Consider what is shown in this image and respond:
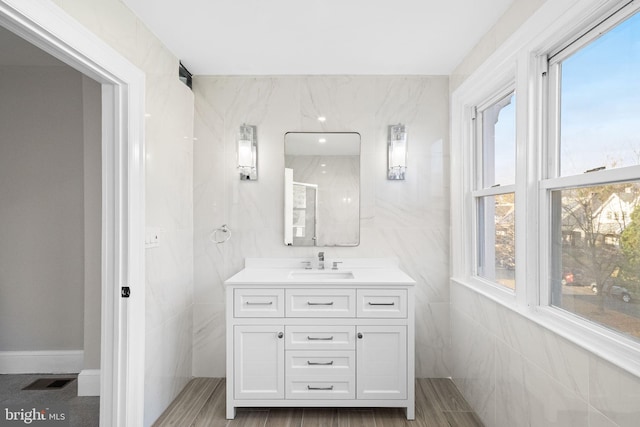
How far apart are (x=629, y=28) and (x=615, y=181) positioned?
1.77 ft

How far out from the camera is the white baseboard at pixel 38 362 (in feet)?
10.1

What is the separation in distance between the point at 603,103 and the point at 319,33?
1543mm

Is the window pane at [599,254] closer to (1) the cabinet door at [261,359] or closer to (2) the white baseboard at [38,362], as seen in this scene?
(1) the cabinet door at [261,359]

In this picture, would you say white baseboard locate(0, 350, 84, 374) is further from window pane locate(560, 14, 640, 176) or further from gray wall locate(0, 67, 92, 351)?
window pane locate(560, 14, 640, 176)

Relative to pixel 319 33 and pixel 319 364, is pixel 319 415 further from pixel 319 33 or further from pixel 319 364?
pixel 319 33

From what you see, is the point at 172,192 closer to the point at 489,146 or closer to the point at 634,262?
the point at 489,146

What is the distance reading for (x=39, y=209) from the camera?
3.07 metres

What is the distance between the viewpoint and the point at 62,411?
Result: 254cm

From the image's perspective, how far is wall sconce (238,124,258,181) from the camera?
295cm

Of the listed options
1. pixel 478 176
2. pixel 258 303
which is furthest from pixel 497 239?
pixel 258 303

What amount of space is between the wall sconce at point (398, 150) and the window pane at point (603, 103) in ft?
4.22

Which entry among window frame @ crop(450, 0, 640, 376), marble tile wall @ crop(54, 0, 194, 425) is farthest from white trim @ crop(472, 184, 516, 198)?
marble tile wall @ crop(54, 0, 194, 425)

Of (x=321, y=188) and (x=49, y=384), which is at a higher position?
(x=321, y=188)

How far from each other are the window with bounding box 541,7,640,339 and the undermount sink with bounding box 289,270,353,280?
133 centimetres
